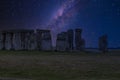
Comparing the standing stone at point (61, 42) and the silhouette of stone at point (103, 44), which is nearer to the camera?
the silhouette of stone at point (103, 44)

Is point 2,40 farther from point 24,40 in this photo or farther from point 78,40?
point 78,40

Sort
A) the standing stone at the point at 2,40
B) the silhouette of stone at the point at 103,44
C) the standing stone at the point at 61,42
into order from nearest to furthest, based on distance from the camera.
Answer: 1. the silhouette of stone at the point at 103,44
2. the standing stone at the point at 61,42
3. the standing stone at the point at 2,40

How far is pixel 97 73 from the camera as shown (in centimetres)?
3462

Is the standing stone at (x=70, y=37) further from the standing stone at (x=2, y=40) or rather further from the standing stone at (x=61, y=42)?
the standing stone at (x=2, y=40)

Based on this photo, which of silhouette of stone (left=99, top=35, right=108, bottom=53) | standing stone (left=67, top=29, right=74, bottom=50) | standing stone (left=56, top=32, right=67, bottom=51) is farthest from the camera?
standing stone (left=67, top=29, right=74, bottom=50)

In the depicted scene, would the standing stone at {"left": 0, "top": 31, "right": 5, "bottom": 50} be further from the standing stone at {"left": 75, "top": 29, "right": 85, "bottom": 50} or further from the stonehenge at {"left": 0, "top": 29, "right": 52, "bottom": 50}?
the standing stone at {"left": 75, "top": 29, "right": 85, "bottom": 50}

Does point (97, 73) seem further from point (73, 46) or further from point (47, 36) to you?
point (47, 36)

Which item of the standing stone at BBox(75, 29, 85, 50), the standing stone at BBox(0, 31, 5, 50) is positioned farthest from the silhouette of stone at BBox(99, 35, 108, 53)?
the standing stone at BBox(0, 31, 5, 50)

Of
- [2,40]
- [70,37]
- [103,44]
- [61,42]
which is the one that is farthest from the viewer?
[2,40]

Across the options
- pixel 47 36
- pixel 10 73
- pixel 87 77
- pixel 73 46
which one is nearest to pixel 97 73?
pixel 87 77

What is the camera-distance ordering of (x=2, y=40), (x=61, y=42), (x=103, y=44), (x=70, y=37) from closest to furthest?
1. (x=103, y=44)
2. (x=70, y=37)
3. (x=61, y=42)
4. (x=2, y=40)

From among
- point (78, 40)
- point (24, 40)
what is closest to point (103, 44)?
point (78, 40)

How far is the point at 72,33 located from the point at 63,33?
237cm

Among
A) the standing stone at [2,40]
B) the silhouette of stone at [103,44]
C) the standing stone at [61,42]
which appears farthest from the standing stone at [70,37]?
the standing stone at [2,40]
